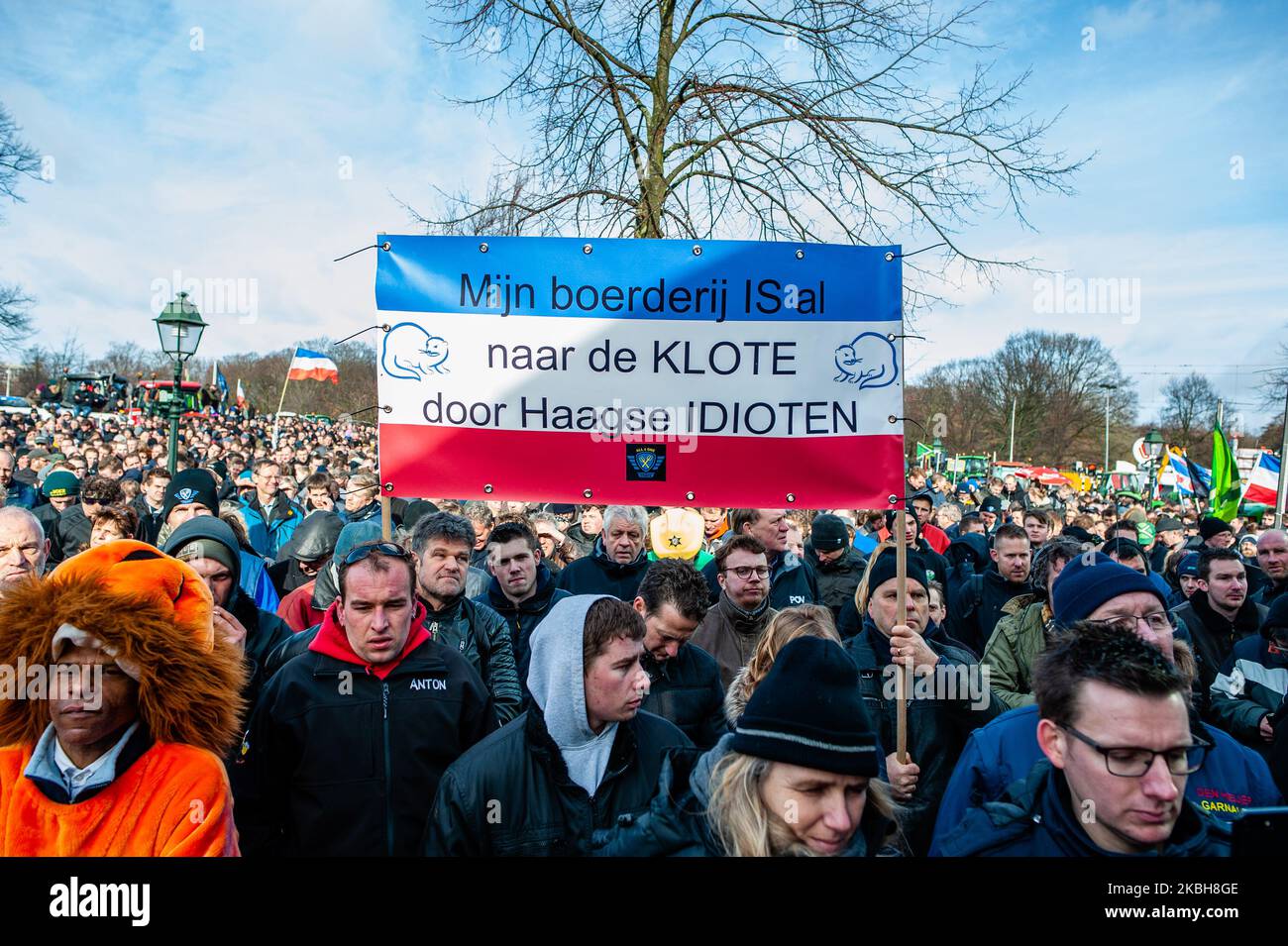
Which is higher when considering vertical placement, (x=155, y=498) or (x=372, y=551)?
(x=155, y=498)

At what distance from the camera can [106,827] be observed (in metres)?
2.07

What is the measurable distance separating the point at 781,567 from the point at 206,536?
11.7ft

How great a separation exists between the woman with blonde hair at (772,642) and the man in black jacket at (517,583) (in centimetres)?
180

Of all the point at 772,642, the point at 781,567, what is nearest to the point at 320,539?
the point at 781,567

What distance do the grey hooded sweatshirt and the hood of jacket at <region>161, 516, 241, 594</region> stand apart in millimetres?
1759

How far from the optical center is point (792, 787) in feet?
6.98

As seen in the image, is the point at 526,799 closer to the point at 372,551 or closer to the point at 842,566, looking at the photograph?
the point at 372,551

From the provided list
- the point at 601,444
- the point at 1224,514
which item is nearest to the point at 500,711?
the point at 601,444

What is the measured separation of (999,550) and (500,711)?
3776 millimetres
